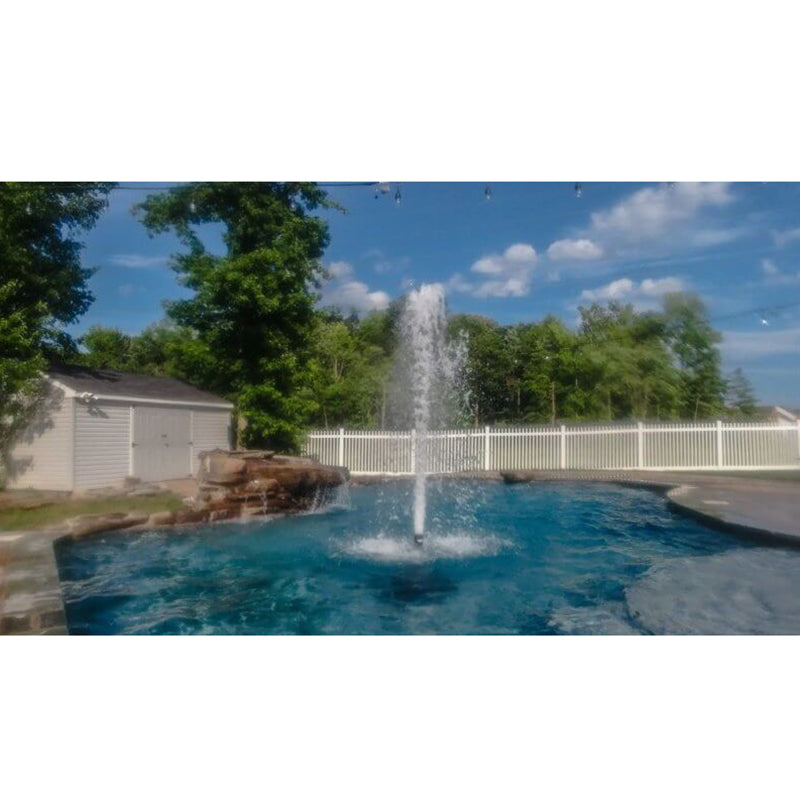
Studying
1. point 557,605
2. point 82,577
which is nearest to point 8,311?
point 82,577

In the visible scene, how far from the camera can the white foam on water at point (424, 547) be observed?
424cm

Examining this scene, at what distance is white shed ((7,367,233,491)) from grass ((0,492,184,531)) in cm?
14

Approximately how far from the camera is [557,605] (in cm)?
327

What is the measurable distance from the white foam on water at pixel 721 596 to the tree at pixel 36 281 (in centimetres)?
383

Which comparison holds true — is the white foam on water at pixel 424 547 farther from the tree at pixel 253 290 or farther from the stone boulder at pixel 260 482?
the tree at pixel 253 290

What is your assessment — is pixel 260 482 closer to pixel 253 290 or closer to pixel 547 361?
pixel 253 290

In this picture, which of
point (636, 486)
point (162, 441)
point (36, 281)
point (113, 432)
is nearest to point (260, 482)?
point (162, 441)

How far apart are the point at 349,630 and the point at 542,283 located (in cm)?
251

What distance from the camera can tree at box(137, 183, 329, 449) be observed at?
3771 millimetres

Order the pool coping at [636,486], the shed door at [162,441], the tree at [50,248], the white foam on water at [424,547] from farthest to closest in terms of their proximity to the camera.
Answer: the shed door at [162,441] < the white foam on water at [424,547] < the tree at [50,248] < the pool coping at [636,486]

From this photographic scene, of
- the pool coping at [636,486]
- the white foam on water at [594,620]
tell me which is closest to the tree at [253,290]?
the pool coping at [636,486]

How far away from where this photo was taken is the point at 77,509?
13.8 ft

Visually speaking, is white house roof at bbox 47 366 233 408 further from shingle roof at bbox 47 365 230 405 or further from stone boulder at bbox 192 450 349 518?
stone boulder at bbox 192 450 349 518
